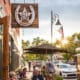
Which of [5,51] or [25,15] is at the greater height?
[25,15]

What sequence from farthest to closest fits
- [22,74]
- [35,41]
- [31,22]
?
[35,41] < [22,74] < [31,22]

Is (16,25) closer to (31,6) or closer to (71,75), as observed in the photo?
(31,6)

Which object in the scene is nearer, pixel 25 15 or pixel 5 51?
pixel 5 51

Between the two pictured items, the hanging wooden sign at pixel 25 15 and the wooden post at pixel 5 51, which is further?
the hanging wooden sign at pixel 25 15

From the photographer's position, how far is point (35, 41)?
289 feet

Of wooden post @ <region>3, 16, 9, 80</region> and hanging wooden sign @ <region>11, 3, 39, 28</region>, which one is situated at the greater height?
hanging wooden sign @ <region>11, 3, 39, 28</region>

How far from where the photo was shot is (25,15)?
1540cm

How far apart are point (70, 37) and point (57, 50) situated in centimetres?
6826

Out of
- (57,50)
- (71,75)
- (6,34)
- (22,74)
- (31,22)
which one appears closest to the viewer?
(6,34)

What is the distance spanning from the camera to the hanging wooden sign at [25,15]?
15.4 metres

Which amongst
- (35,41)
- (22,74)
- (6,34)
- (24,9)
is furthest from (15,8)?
(35,41)

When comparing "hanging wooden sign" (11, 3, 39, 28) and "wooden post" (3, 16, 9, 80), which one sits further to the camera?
"hanging wooden sign" (11, 3, 39, 28)

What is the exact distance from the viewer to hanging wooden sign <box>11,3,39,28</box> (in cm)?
1538

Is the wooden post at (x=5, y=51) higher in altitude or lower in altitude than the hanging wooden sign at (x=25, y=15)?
lower
